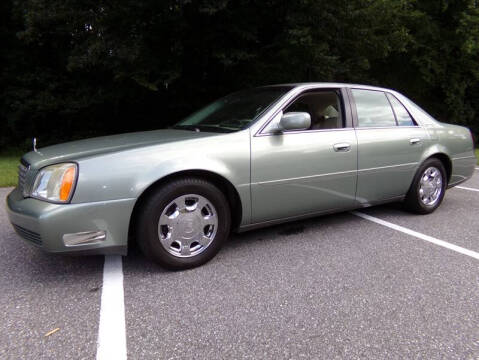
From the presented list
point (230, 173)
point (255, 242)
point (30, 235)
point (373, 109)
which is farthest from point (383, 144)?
point (30, 235)

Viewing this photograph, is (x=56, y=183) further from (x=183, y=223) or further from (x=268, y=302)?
(x=268, y=302)

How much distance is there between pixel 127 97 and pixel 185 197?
988 centimetres

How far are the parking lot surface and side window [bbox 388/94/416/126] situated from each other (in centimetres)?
131

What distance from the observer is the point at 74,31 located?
10.2 m

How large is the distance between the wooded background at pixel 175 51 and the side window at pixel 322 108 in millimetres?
5512

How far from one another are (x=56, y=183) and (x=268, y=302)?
159 cm

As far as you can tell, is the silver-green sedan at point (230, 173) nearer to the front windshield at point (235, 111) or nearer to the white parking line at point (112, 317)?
the front windshield at point (235, 111)

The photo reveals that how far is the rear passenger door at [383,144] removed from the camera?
11.4ft

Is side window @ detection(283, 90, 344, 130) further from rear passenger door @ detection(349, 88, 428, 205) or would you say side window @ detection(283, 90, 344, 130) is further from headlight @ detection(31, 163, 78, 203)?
headlight @ detection(31, 163, 78, 203)

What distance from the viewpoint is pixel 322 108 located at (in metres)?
3.61

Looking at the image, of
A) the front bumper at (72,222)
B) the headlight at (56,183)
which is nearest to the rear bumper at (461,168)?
the front bumper at (72,222)

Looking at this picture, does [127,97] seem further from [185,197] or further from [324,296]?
[324,296]

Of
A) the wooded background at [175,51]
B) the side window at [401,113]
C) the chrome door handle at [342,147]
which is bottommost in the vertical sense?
the chrome door handle at [342,147]

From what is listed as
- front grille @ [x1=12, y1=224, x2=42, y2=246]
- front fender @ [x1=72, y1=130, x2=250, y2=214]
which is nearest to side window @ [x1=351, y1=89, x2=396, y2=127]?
front fender @ [x1=72, y1=130, x2=250, y2=214]
